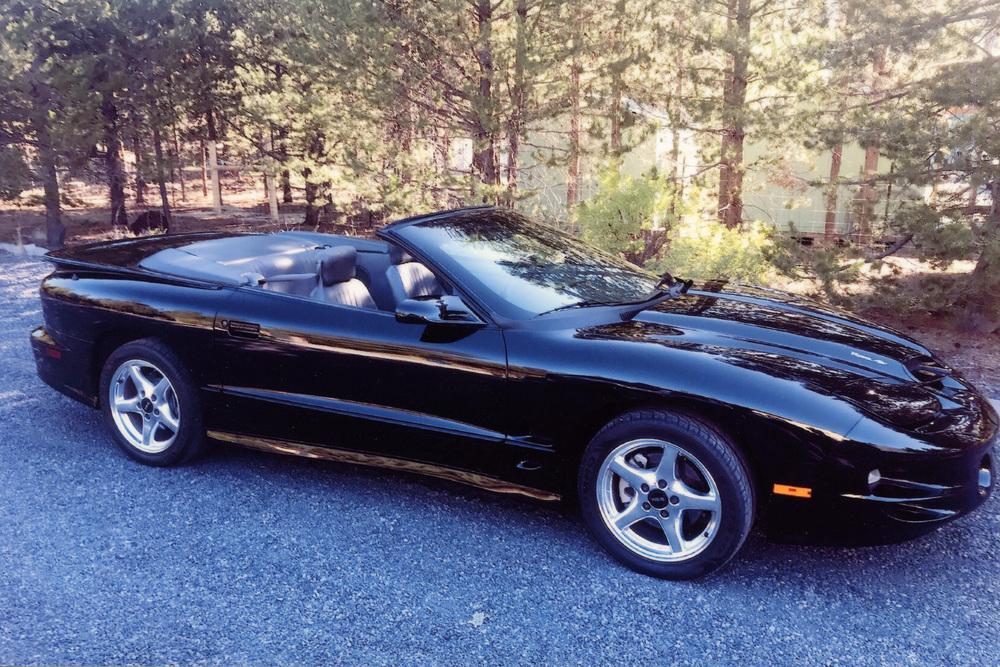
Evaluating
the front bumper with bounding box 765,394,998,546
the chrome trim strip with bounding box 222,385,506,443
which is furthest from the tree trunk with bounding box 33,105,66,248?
the front bumper with bounding box 765,394,998,546

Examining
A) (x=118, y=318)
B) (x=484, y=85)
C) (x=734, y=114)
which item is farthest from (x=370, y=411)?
(x=734, y=114)

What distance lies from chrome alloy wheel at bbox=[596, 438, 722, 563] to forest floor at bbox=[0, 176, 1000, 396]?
349cm

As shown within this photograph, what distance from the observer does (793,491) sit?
2705mm

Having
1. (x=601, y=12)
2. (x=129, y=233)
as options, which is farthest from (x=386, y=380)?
(x=129, y=233)

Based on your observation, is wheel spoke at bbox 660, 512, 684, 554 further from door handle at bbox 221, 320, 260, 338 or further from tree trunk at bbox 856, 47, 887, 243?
tree trunk at bbox 856, 47, 887, 243

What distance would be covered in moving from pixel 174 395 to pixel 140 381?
217 millimetres

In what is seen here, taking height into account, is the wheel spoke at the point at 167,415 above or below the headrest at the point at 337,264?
below

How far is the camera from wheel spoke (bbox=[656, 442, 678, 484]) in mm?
2803

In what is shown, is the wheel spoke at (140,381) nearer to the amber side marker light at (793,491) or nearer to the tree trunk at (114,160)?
the amber side marker light at (793,491)

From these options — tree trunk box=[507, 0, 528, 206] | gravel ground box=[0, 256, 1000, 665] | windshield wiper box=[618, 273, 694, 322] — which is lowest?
gravel ground box=[0, 256, 1000, 665]

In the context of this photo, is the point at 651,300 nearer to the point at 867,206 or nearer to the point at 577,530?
the point at 577,530

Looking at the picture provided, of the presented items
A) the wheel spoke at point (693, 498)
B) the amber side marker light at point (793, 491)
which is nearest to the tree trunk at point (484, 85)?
the wheel spoke at point (693, 498)

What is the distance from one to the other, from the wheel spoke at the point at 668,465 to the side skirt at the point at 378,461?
470mm

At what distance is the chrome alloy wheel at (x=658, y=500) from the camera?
2787 mm
